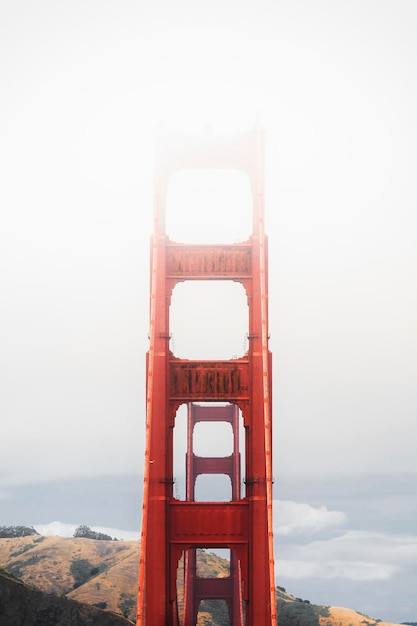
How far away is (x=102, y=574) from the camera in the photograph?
91.9 meters

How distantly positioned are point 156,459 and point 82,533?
8918cm

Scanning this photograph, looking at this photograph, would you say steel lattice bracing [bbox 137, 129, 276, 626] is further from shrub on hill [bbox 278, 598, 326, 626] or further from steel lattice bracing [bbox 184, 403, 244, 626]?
shrub on hill [bbox 278, 598, 326, 626]

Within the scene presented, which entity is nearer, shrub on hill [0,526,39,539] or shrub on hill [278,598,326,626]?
shrub on hill [278,598,326,626]

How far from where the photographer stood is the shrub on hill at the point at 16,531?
116606 mm

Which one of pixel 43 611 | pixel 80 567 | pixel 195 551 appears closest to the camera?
pixel 195 551

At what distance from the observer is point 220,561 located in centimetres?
9712

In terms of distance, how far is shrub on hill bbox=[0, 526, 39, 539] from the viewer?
383 feet

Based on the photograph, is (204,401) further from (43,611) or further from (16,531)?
(16,531)

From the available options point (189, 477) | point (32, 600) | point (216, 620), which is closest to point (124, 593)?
point (216, 620)

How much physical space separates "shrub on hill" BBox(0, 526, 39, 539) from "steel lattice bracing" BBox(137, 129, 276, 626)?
84.8 meters

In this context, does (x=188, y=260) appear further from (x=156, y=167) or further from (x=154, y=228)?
(x=156, y=167)

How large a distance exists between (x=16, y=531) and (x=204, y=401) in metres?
91.9

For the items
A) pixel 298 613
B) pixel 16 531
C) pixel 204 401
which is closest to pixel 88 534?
pixel 16 531

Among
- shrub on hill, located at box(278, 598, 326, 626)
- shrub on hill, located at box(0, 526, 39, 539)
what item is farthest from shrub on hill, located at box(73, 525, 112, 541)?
shrub on hill, located at box(278, 598, 326, 626)
